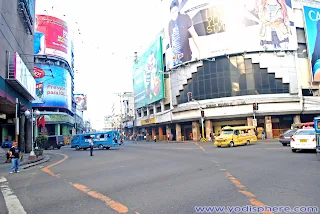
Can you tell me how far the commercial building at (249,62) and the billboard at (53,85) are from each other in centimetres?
4236

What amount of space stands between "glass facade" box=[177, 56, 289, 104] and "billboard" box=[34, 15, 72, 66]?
Answer: 47.5 meters

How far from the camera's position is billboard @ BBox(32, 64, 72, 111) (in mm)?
71812

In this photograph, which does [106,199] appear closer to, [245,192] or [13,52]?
[245,192]

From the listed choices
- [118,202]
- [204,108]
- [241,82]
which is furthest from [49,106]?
[118,202]

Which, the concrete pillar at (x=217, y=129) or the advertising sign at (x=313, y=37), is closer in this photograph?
the advertising sign at (x=313, y=37)

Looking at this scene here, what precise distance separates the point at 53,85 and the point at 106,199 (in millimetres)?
74782

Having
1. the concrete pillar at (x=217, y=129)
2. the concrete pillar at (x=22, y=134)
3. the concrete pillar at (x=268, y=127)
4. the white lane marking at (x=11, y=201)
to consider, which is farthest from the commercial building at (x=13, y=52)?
the concrete pillar at (x=268, y=127)

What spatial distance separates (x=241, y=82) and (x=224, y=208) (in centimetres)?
3836

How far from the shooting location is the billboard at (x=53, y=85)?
236 ft

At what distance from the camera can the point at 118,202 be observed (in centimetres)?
621

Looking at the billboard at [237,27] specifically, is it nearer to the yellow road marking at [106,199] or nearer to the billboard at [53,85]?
the yellow road marking at [106,199]

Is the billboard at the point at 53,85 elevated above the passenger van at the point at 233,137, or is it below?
above

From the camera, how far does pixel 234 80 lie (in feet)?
137

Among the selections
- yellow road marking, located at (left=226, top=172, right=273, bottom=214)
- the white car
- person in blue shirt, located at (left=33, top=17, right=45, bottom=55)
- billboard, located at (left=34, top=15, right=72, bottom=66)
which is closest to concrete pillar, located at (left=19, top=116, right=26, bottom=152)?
yellow road marking, located at (left=226, top=172, right=273, bottom=214)
